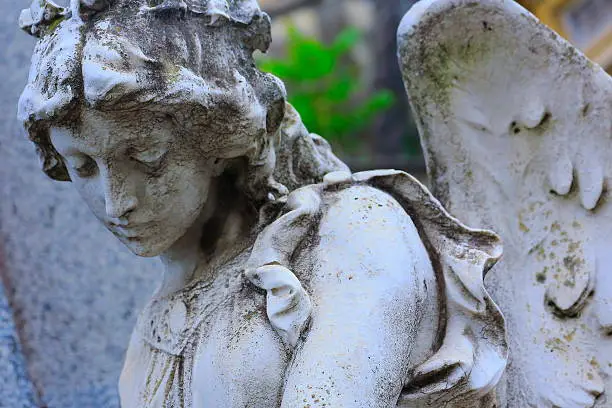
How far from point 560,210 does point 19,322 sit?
133 centimetres

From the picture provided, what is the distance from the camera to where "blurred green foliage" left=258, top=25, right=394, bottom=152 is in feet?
27.9

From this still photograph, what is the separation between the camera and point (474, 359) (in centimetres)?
142

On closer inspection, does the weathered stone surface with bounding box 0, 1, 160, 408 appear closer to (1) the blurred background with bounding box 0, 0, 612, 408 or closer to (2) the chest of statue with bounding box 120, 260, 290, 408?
(1) the blurred background with bounding box 0, 0, 612, 408

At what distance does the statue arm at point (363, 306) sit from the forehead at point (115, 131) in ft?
1.01

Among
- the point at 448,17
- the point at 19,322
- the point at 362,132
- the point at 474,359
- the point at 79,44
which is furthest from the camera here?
the point at 362,132

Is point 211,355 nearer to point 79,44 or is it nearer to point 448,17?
point 79,44

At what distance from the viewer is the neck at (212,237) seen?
1.58 meters

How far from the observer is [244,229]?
1.59 meters

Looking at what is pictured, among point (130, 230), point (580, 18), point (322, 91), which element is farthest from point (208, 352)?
point (322, 91)

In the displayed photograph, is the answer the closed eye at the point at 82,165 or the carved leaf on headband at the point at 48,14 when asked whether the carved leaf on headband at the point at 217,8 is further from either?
the closed eye at the point at 82,165

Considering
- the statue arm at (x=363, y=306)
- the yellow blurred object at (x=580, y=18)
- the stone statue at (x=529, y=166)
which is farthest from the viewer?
the yellow blurred object at (x=580, y=18)

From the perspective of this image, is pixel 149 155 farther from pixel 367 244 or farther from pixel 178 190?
pixel 367 244

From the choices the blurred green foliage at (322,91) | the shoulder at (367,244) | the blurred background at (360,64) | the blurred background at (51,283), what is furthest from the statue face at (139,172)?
the blurred green foliage at (322,91)

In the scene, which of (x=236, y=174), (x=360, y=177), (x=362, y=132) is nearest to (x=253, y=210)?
(x=236, y=174)
